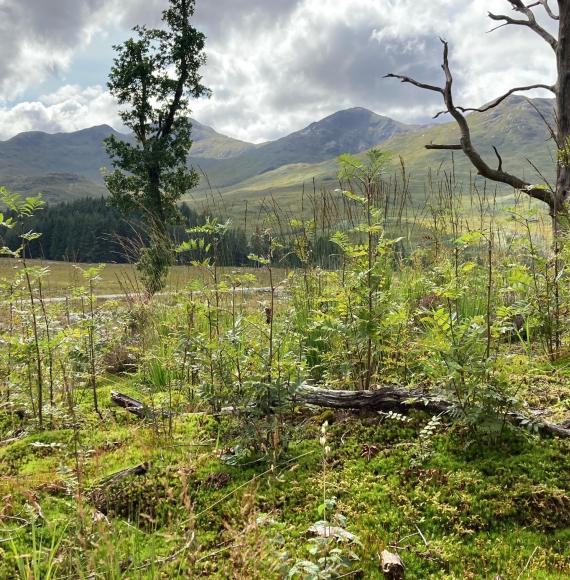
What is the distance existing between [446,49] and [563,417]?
7669 millimetres

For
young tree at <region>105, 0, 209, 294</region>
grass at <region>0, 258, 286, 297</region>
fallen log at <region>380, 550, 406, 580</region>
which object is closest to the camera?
fallen log at <region>380, 550, 406, 580</region>

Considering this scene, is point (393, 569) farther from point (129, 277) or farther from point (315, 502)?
point (129, 277)

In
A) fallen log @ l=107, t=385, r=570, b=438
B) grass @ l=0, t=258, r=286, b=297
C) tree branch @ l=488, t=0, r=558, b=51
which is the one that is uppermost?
tree branch @ l=488, t=0, r=558, b=51

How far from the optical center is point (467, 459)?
338cm

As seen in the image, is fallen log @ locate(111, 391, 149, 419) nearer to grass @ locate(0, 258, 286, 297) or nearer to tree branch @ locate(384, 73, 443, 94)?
grass @ locate(0, 258, 286, 297)

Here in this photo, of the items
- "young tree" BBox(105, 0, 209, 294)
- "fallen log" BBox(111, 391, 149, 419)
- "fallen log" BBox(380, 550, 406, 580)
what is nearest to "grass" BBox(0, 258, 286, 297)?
"fallen log" BBox(111, 391, 149, 419)

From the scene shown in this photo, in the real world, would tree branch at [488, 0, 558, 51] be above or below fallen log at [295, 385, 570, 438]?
above

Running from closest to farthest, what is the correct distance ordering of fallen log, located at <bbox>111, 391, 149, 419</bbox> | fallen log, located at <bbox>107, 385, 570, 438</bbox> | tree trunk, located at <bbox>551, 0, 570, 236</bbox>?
1. fallen log, located at <bbox>107, 385, 570, 438</bbox>
2. fallen log, located at <bbox>111, 391, 149, 419</bbox>
3. tree trunk, located at <bbox>551, 0, 570, 236</bbox>

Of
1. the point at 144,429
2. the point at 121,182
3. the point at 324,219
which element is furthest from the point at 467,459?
the point at 121,182

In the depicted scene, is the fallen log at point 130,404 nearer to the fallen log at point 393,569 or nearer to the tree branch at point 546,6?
the fallen log at point 393,569

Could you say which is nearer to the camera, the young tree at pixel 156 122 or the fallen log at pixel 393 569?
the fallen log at pixel 393 569

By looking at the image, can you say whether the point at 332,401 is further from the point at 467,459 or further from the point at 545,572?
the point at 545,572

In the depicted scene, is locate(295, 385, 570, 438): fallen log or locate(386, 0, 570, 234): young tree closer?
locate(295, 385, 570, 438): fallen log

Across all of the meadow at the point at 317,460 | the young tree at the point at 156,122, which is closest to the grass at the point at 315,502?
the meadow at the point at 317,460
